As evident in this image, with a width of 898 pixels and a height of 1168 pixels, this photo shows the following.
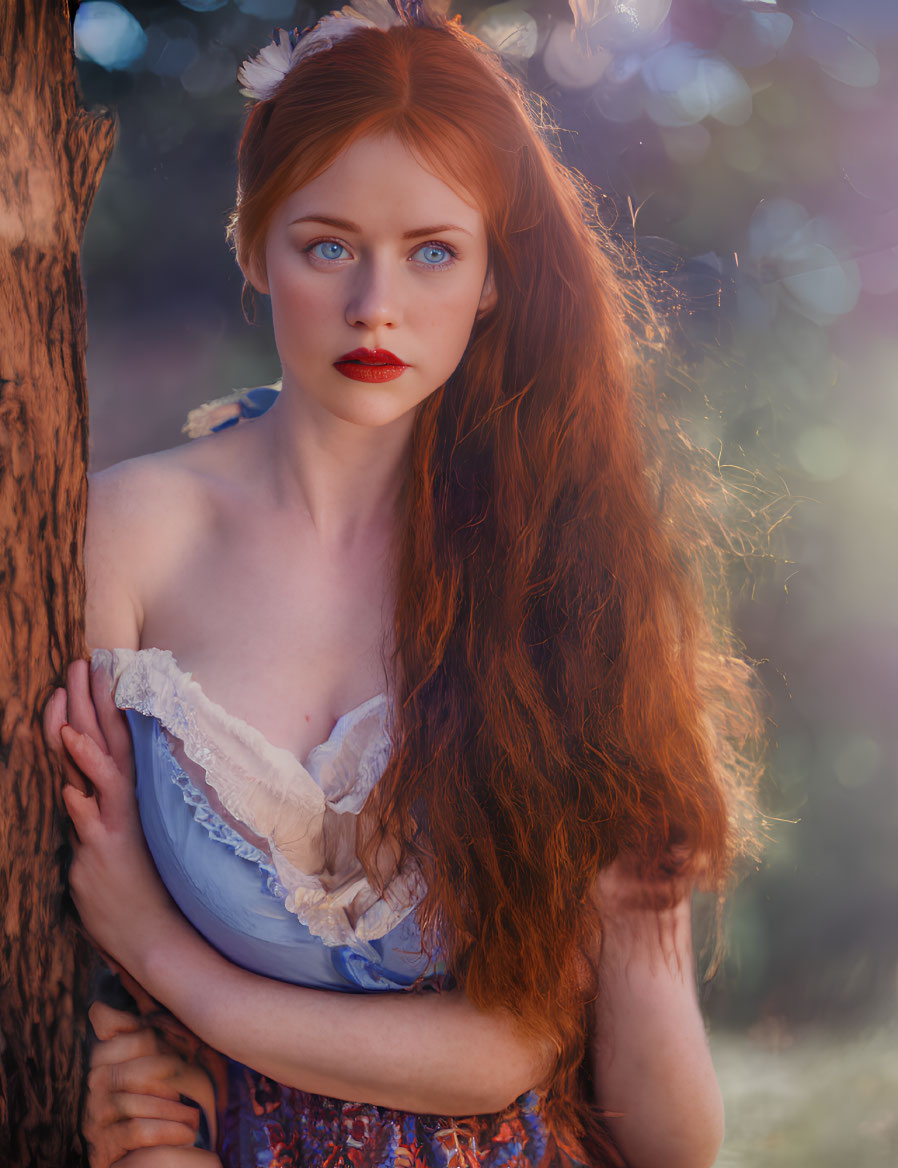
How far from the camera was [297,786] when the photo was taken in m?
0.89

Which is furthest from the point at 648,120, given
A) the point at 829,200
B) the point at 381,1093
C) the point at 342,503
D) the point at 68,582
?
the point at 381,1093

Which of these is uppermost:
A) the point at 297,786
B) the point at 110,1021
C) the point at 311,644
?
the point at 311,644

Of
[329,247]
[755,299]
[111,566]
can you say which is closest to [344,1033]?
[111,566]

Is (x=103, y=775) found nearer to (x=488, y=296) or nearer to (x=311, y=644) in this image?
(x=311, y=644)

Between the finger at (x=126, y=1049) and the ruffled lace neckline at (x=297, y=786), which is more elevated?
the ruffled lace neckline at (x=297, y=786)

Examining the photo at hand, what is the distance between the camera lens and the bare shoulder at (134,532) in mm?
919

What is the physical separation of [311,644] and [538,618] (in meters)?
0.24

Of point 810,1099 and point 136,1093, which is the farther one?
point 810,1099

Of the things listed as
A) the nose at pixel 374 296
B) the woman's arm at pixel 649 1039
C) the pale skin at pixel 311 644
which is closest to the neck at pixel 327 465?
the pale skin at pixel 311 644

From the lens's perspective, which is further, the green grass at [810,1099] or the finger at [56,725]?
the green grass at [810,1099]

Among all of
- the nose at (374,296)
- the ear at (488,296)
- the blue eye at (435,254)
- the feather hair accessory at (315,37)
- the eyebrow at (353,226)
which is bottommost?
the nose at (374,296)

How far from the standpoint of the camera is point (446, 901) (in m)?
0.92

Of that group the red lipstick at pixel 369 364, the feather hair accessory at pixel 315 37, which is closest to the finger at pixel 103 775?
the red lipstick at pixel 369 364

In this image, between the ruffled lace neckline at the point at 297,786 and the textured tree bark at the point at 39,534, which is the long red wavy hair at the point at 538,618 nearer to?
the ruffled lace neckline at the point at 297,786
